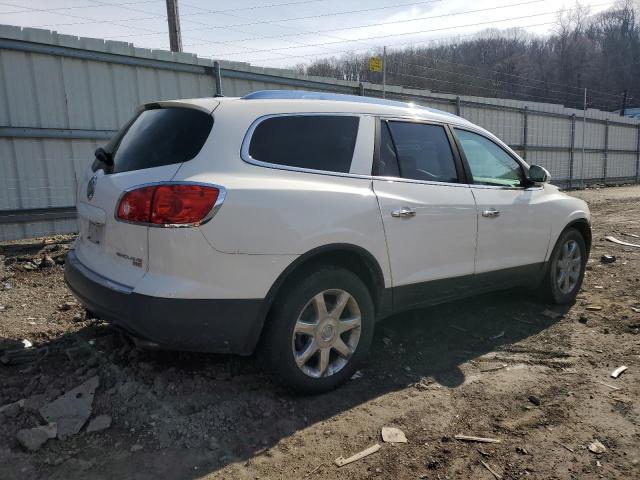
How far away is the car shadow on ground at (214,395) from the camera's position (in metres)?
2.56

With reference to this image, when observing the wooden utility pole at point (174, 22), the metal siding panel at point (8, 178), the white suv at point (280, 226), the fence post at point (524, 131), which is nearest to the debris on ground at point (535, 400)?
the white suv at point (280, 226)

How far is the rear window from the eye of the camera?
278 cm

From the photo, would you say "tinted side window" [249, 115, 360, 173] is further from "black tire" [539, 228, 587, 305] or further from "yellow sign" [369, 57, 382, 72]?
"yellow sign" [369, 57, 382, 72]

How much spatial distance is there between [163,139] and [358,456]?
80.7 inches

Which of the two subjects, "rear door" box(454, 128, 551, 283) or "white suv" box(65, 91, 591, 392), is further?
"rear door" box(454, 128, 551, 283)

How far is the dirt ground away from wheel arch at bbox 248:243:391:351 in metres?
0.51

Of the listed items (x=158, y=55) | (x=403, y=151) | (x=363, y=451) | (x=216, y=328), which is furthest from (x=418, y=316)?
(x=158, y=55)

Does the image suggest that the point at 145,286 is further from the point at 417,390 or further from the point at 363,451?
the point at 417,390

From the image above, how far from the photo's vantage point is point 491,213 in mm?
4008

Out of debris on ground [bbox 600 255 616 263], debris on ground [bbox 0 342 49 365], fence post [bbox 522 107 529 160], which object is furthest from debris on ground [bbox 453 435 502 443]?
fence post [bbox 522 107 529 160]

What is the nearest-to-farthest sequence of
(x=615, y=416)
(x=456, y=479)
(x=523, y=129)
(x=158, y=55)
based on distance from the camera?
(x=456, y=479)
(x=615, y=416)
(x=158, y=55)
(x=523, y=129)

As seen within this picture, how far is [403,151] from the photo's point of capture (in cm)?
360

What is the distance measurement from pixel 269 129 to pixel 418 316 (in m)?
2.39

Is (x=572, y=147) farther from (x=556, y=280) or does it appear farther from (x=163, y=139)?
(x=163, y=139)
